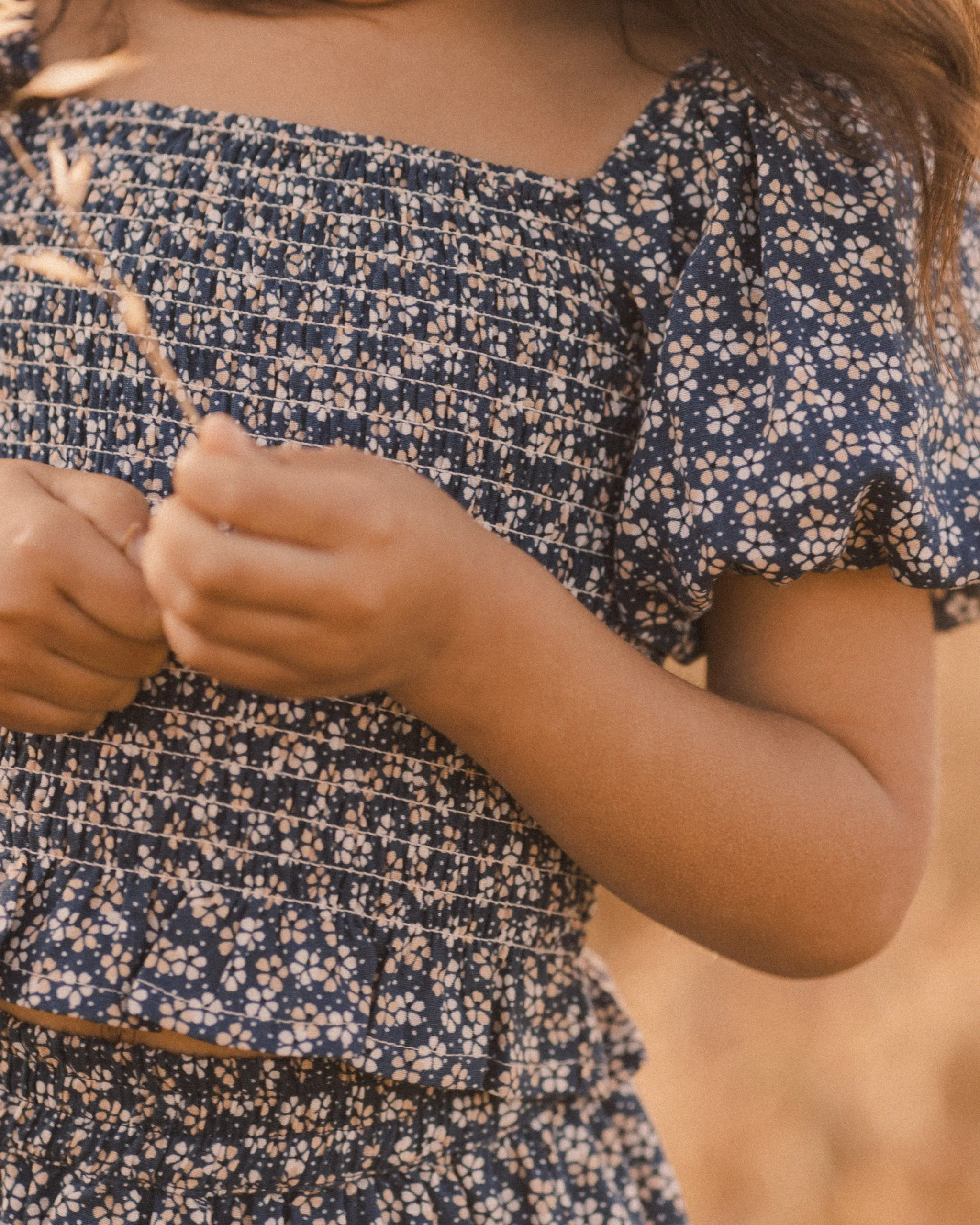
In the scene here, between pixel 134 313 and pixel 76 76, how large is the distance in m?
0.21

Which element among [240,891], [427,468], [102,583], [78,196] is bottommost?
[240,891]

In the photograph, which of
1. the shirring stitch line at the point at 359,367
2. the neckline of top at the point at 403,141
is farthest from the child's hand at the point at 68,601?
the neckline of top at the point at 403,141

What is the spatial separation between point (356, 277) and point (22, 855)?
1.20 feet

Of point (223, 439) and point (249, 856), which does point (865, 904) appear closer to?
point (249, 856)

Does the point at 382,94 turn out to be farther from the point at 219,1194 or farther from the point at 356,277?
the point at 219,1194

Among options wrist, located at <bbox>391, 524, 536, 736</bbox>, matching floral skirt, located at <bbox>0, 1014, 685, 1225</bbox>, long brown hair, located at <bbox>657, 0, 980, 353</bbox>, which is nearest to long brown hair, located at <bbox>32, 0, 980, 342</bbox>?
long brown hair, located at <bbox>657, 0, 980, 353</bbox>

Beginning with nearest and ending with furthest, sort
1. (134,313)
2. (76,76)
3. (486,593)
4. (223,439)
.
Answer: (223,439)
(486,593)
(134,313)
(76,76)

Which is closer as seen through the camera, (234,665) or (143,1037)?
(234,665)

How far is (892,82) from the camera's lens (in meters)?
0.77

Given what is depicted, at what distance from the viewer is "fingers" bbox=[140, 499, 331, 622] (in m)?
0.51

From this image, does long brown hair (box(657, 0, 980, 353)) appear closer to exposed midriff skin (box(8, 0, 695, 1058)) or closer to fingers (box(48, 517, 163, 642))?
exposed midriff skin (box(8, 0, 695, 1058))

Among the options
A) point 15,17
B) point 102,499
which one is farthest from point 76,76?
point 102,499

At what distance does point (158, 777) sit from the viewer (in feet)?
2.34

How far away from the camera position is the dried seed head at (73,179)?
0.78m
